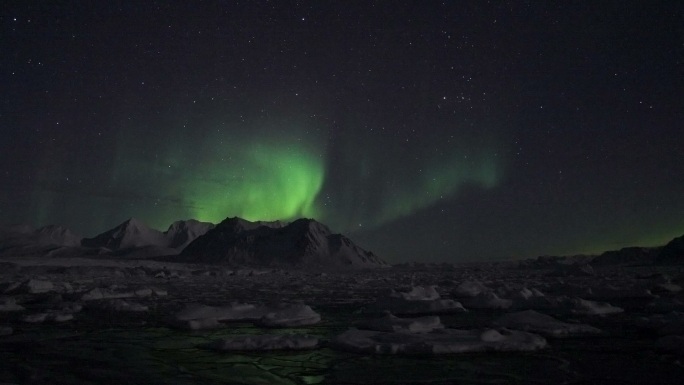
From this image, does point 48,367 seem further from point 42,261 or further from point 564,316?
point 42,261

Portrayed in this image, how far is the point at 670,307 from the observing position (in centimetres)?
1788

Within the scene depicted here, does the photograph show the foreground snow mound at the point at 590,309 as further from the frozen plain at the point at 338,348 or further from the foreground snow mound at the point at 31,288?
the foreground snow mound at the point at 31,288

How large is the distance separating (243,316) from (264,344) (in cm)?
551

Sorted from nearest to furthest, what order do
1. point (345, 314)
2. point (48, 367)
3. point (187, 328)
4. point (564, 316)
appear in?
point (48, 367), point (187, 328), point (564, 316), point (345, 314)

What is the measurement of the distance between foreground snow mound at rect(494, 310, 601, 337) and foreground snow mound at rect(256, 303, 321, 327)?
5.28 meters

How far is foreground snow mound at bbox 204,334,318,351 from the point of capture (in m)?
10.7

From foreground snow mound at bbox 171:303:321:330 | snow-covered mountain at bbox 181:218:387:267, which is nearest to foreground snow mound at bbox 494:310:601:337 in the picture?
foreground snow mound at bbox 171:303:321:330

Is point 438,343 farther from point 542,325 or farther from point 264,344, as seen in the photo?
point 542,325

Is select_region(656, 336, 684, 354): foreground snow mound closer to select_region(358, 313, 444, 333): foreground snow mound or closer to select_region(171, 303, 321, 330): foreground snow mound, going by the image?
select_region(358, 313, 444, 333): foreground snow mound

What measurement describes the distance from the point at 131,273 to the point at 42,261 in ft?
93.2

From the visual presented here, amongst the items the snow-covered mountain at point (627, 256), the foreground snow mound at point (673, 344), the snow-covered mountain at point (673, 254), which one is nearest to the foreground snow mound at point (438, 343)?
the foreground snow mound at point (673, 344)

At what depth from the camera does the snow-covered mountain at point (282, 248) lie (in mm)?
155375

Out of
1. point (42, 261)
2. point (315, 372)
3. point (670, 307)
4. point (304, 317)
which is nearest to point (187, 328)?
point (304, 317)

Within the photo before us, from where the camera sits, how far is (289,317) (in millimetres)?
15055
